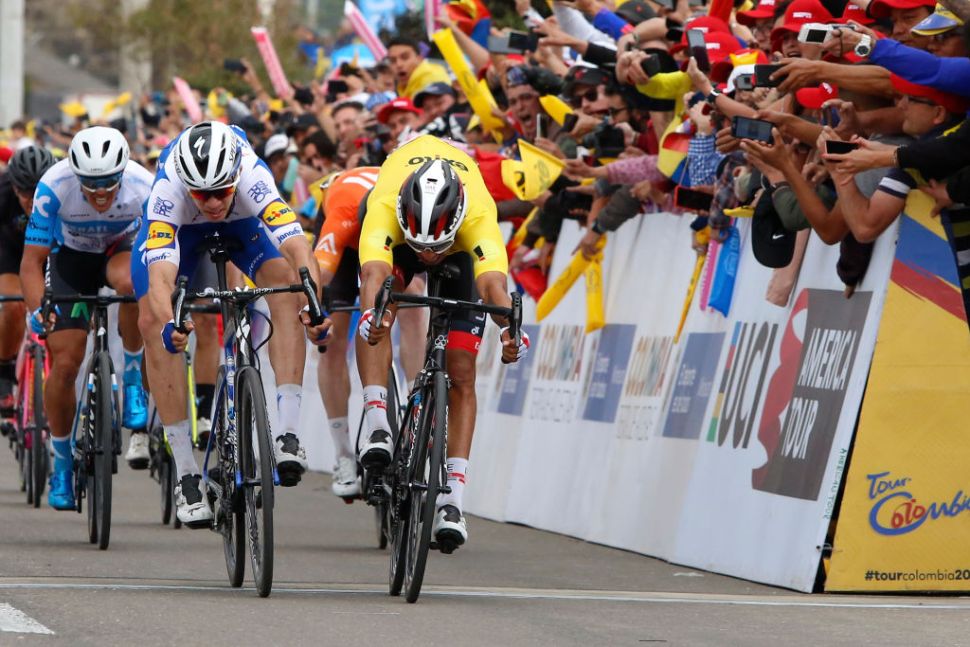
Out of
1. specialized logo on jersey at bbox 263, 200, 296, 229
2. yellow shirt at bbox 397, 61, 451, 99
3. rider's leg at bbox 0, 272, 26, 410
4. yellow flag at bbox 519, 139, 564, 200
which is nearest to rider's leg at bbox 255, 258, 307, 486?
specialized logo on jersey at bbox 263, 200, 296, 229

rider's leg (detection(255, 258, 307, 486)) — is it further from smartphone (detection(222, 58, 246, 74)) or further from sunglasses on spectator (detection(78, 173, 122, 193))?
smartphone (detection(222, 58, 246, 74))

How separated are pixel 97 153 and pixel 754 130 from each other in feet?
12.2

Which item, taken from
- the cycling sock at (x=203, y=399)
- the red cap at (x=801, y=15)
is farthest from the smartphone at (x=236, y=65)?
the red cap at (x=801, y=15)

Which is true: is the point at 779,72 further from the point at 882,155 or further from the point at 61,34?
the point at 61,34

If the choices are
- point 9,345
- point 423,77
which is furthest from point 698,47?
point 423,77

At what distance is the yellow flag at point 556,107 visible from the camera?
534 inches

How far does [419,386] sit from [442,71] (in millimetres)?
8937

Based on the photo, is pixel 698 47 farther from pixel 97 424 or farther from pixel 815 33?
pixel 97 424

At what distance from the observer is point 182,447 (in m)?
9.83

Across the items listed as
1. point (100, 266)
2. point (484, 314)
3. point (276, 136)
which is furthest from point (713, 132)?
point (276, 136)

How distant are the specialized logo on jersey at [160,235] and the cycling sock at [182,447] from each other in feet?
3.01

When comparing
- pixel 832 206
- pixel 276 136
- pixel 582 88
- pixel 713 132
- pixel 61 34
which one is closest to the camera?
pixel 832 206

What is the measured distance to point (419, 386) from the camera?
8914mm

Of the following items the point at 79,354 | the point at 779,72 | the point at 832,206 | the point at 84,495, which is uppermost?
the point at 779,72
